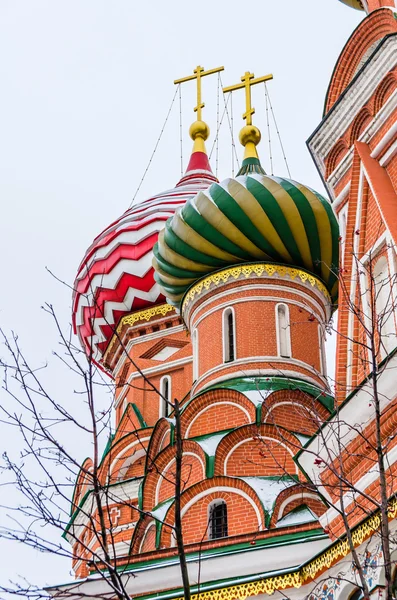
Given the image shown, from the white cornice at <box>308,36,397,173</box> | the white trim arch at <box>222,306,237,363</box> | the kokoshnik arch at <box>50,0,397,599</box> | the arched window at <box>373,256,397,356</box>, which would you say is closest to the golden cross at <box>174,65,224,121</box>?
the kokoshnik arch at <box>50,0,397,599</box>

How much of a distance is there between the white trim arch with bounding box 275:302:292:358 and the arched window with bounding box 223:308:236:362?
53 cm

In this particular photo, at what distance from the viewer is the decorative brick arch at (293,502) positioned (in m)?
10.6

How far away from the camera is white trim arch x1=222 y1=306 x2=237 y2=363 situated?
41.8 ft

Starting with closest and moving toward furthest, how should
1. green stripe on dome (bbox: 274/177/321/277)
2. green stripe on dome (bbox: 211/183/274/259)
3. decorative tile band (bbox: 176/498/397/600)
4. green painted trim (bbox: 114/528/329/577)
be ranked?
1. decorative tile band (bbox: 176/498/397/600)
2. green painted trim (bbox: 114/528/329/577)
3. green stripe on dome (bbox: 211/183/274/259)
4. green stripe on dome (bbox: 274/177/321/277)

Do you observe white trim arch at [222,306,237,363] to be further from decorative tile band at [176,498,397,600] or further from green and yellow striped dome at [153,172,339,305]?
decorative tile band at [176,498,397,600]

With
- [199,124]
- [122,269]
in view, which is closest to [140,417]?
[122,269]

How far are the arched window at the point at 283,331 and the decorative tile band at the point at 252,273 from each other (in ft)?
1.42

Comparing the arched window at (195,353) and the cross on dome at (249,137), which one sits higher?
the cross on dome at (249,137)

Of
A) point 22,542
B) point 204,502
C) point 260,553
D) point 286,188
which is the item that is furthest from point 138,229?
point 22,542

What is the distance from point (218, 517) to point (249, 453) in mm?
798

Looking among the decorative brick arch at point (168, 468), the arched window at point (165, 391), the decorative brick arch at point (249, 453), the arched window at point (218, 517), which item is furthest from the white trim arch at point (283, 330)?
the arched window at point (165, 391)

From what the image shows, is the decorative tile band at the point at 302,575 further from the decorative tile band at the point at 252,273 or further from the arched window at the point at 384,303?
the decorative tile band at the point at 252,273

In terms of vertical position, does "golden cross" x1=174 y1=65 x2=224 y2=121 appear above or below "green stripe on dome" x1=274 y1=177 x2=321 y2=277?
above

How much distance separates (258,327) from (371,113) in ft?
15.1
